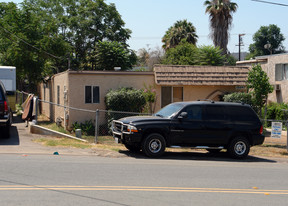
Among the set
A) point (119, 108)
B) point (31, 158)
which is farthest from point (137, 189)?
point (119, 108)

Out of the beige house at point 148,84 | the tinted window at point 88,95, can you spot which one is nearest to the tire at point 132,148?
the beige house at point 148,84

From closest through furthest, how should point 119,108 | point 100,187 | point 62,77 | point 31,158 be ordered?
point 100,187, point 31,158, point 119,108, point 62,77

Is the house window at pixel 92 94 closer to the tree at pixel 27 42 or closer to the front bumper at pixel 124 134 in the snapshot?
the tree at pixel 27 42

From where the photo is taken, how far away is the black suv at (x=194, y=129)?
11984 millimetres

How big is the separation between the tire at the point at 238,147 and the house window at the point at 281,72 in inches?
473

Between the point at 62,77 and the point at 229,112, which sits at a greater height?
the point at 62,77

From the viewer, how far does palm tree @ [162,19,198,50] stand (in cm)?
4006

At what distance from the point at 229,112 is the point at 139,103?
299 inches

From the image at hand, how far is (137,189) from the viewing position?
7.65m

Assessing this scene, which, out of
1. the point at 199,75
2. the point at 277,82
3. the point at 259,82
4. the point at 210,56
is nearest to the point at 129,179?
the point at 259,82

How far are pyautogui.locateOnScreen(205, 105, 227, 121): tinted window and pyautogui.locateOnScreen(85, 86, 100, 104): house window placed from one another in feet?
29.4

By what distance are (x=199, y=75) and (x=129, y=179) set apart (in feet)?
46.2

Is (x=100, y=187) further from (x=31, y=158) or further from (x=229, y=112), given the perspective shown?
(x=229, y=112)

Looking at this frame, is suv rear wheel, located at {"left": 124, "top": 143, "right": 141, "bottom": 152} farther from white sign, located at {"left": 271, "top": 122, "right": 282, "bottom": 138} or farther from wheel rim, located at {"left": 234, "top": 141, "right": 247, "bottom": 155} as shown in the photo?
white sign, located at {"left": 271, "top": 122, "right": 282, "bottom": 138}
